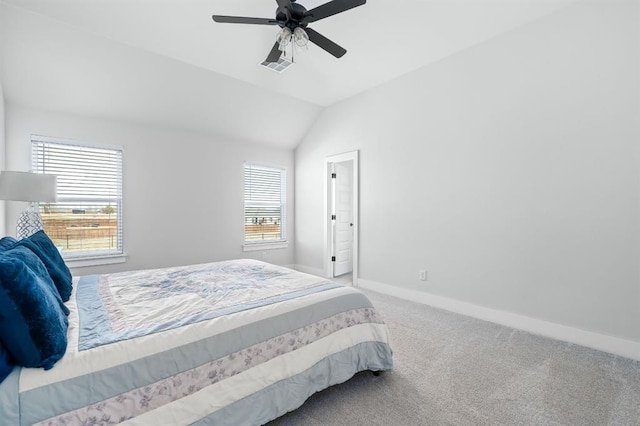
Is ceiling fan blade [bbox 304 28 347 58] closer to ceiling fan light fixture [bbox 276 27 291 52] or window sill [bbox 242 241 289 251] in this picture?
ceiling fan light fixture [bbox 276 27 291 52]

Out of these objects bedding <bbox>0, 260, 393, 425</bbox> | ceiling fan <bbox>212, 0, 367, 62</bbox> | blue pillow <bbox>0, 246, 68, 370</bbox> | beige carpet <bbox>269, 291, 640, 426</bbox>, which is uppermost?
ceiling fan <bbox>212, 0, 367, 62</bbox>

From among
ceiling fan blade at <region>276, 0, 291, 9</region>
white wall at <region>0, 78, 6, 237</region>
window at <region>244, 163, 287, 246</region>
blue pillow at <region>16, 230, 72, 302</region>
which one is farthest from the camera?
window at <region>244, 163, 287, 246</region>

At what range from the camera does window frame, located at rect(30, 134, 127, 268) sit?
11.6 ft

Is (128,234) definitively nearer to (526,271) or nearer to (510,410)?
(510,410)

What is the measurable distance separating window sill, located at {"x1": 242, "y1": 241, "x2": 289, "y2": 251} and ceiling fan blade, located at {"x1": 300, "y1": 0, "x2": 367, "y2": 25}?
12.5ft

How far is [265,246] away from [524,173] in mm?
4057

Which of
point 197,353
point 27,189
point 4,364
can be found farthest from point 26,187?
point 197,353

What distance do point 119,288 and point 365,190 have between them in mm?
3370

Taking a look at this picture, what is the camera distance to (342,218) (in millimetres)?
5453

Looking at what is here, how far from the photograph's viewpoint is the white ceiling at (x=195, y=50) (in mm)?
2740

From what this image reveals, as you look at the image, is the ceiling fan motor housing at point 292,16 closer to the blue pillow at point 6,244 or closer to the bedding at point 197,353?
the bedding at point 197,353

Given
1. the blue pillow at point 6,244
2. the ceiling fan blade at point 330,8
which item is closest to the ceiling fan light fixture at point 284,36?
the ceiling fan blade at point 330,8

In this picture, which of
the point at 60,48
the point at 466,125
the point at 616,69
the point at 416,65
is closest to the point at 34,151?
the point at 60,48

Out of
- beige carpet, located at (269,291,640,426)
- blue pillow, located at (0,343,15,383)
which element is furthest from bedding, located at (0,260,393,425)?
beige carpet, located at (269,291,640,426)
